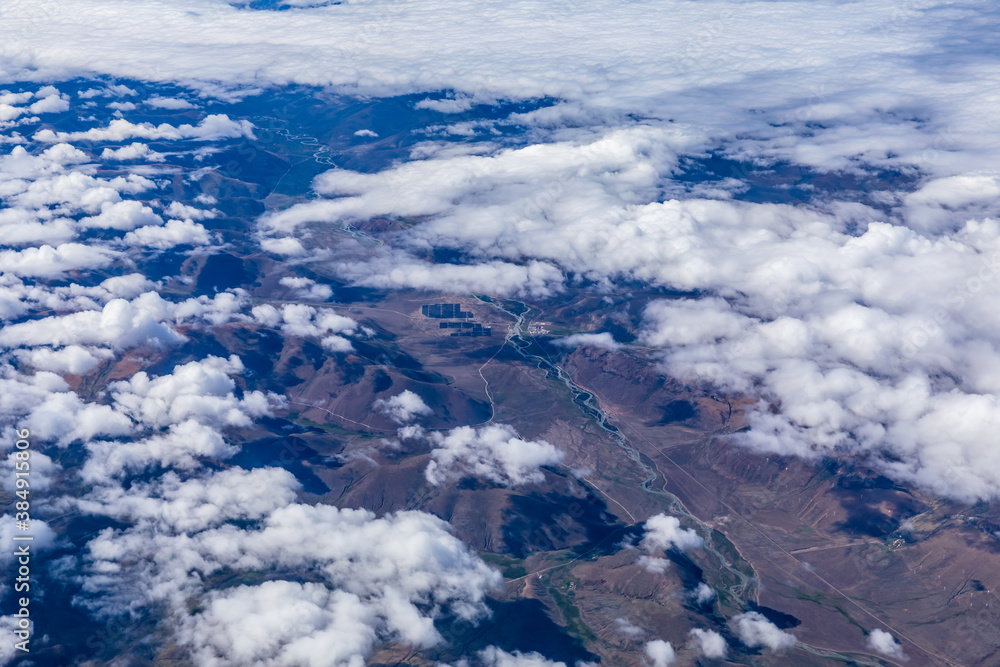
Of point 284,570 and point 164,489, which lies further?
point 164,489

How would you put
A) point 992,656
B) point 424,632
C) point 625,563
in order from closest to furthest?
point 424,632, point 992,656, point 625,563

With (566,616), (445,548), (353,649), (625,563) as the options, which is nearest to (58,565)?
(353,649)

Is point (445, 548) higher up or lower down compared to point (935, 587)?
higher up

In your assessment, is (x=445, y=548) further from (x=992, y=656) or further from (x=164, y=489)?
(x=992, y=656)

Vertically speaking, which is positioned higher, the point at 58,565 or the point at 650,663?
the point at 58,565

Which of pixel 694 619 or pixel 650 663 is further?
pixel 694 619

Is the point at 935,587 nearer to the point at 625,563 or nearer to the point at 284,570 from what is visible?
the point at 625,563

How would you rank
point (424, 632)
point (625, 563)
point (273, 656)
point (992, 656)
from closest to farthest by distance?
point (273, 656), point (424, 632), point (992, 656), point (625, 563)

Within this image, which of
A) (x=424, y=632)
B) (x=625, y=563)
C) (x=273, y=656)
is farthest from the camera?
(x=625, y=563)

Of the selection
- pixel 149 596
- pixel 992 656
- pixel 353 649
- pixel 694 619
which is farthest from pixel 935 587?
pixel 149 596
